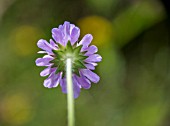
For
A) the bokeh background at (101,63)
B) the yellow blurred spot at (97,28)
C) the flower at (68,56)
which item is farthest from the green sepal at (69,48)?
the yellow blurred spot at (97,28)

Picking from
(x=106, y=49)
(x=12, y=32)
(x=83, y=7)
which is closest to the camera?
(x=106, y=49)

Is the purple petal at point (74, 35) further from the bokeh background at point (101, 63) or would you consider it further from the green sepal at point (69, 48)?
the bokeh background at point (101, 63)

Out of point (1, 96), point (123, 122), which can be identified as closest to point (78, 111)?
point (123, 122)

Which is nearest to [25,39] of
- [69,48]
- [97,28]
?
[97,28]

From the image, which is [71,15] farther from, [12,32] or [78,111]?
[78,111]

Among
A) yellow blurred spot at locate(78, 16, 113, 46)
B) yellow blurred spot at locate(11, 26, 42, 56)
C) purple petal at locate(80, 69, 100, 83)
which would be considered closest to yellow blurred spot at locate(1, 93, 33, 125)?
yellow blurred spot at locate(11, 26, 42, 56)

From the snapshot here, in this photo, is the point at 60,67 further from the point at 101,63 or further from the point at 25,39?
the point at 25,39

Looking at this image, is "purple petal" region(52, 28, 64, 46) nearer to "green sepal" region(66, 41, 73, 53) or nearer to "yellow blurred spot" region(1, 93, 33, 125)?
"green sepal" region(66, 41, 73, 53)
